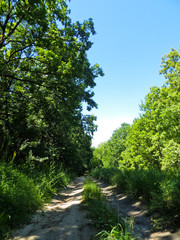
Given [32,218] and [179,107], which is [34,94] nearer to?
[32,218]

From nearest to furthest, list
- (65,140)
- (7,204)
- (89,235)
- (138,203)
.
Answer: (89,235), (7,204), (138,203), (65,140)

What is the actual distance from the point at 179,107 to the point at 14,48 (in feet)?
45.6

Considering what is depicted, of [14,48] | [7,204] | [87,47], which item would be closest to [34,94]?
→ [14,48]

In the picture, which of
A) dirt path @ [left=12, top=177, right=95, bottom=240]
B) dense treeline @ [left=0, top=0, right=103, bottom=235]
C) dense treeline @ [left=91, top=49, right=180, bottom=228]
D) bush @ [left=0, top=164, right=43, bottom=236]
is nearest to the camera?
dirt path @ [left=12, top=177, right=95, bottom=240]

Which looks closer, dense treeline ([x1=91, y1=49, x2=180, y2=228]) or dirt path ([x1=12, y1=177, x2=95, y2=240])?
dirt path ([x1=12, y1=177, x2=95, y2=240])

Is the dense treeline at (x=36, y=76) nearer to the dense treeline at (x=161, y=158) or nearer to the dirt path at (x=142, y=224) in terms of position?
the dirt path at (x=142, y=224)

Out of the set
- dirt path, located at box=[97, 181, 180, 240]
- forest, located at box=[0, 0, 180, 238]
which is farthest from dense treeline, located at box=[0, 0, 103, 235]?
dirt path, located at box=[97, 181, 180, 240]

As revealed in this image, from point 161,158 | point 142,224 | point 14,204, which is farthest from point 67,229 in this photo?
point 161,158

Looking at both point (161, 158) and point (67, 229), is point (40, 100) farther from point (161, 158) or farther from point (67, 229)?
point (161, 158)

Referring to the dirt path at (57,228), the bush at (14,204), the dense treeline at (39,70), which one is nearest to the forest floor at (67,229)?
the dirt path at (57,228)

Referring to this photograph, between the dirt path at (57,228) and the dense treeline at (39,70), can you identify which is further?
the dense treeline at (39,70)

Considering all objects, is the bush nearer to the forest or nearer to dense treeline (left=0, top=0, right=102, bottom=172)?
the forest

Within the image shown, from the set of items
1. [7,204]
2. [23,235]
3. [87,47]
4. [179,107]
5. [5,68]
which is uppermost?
[87,47]

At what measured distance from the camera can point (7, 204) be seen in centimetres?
323
